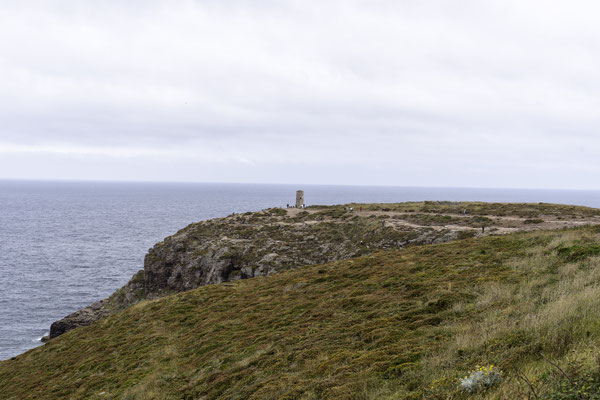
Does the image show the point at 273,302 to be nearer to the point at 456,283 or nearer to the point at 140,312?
the point at 456,283

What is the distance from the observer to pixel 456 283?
586 inches

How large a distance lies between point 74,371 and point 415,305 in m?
17.4

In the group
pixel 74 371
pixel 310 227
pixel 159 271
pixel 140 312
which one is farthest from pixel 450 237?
pixel 159 271

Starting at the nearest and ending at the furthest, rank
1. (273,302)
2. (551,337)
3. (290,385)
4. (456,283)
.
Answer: (551,337) < (290,385) < (456,283) < (273,302)

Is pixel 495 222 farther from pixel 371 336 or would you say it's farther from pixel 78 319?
pixel 78 319

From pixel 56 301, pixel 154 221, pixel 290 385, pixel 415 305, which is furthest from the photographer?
pixel 154 221

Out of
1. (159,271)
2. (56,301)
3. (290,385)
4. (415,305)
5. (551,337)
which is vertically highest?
(551,337)

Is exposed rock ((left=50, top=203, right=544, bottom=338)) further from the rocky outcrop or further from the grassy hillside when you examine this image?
the grassy hillside

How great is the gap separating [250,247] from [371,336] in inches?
1293

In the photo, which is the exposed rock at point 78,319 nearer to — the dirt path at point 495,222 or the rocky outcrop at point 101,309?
the rocky outcrop at point 101,309

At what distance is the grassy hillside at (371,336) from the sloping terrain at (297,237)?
473 inches

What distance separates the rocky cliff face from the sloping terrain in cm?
11

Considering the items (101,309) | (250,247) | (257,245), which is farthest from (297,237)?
(101,309)

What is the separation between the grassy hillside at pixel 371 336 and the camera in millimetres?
7469
